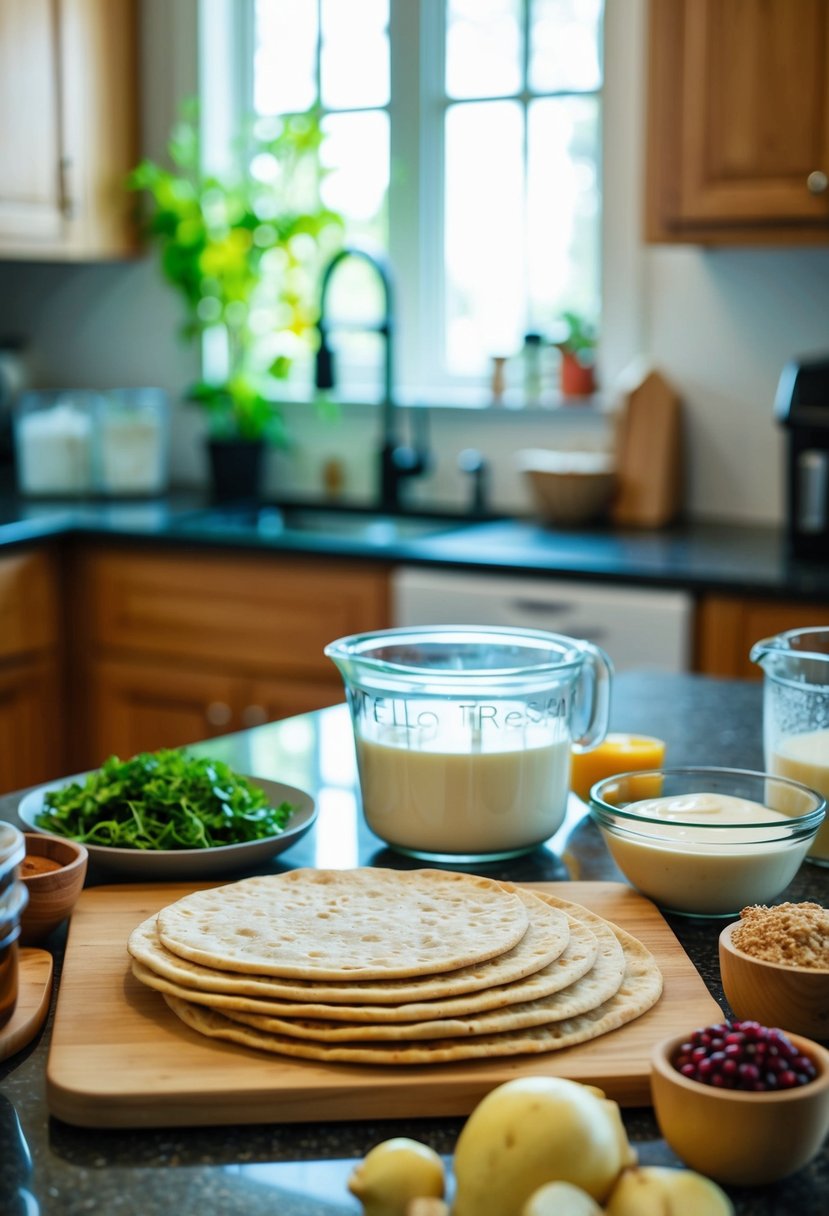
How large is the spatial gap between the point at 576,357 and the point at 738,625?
1.11 metres

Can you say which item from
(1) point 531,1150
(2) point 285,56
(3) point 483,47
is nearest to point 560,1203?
(1) point 531,1150

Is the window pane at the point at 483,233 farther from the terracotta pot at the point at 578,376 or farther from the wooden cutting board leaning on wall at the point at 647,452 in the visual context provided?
the wooden cutting board leaning on wall at the point at 647,452

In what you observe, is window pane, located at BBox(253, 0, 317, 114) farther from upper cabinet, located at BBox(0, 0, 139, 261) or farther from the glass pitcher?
the glass pitcher

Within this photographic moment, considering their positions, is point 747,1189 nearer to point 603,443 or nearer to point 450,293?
point 603,443

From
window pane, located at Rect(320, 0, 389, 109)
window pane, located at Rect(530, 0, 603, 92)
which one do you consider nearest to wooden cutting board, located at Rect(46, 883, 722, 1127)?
window pane, located at Rect(530, 0, 603, 92)

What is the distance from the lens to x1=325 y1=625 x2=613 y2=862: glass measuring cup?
125 cm

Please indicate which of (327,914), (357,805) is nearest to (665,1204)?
(327,914)

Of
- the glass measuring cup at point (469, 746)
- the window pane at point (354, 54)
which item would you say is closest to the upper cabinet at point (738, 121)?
the window pane at point (354, 54)

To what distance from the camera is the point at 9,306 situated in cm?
443

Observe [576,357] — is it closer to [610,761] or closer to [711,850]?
[610,761]

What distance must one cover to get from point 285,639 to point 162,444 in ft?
3.16

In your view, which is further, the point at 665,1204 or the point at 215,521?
the point at 215,521

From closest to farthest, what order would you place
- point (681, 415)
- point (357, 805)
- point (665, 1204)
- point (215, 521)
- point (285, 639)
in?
point (665, 1204) < point (357, 805) < point (285, 639) < point (681, 415) < point (215, 521)

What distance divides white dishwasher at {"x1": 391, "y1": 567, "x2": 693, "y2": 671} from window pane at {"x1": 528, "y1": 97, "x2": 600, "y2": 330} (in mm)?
1017
